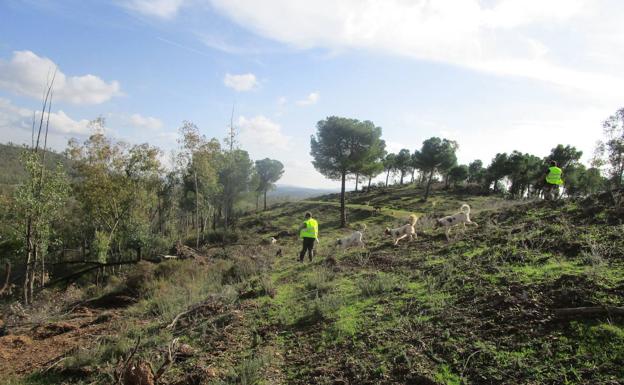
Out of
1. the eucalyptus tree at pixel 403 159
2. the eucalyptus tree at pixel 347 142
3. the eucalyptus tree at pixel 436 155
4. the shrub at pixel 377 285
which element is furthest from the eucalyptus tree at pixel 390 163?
the shrub at pixel 377 285

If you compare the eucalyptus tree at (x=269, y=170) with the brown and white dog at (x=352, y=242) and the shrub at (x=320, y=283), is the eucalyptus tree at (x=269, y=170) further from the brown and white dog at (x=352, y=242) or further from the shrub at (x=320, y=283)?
the shrub at (x=320, y=283)

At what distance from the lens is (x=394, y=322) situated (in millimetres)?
5871

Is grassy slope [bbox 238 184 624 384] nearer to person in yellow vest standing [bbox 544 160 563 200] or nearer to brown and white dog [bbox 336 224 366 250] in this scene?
brown and white dog [bbox 336 224 366 250]

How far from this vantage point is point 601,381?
143 inches

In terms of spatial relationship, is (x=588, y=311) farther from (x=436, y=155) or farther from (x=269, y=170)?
(x=269, y=170)

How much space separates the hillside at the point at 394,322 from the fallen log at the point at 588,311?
13mm

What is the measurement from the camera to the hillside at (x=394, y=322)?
441 centimetres

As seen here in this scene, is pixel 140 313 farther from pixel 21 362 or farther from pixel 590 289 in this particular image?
pixel 590 289

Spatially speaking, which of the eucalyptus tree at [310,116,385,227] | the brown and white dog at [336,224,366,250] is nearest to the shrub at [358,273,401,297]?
the brown and white dog at [336,224,366,250]

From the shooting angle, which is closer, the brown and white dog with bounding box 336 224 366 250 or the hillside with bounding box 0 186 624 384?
the hillside with bounding box 0 186 624 384

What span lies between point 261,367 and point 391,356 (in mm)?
1966

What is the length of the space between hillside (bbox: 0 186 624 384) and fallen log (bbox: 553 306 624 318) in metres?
0.01

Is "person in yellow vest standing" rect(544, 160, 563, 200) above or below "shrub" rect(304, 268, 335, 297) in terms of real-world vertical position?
above

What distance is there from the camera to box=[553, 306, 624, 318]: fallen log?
175 inches
